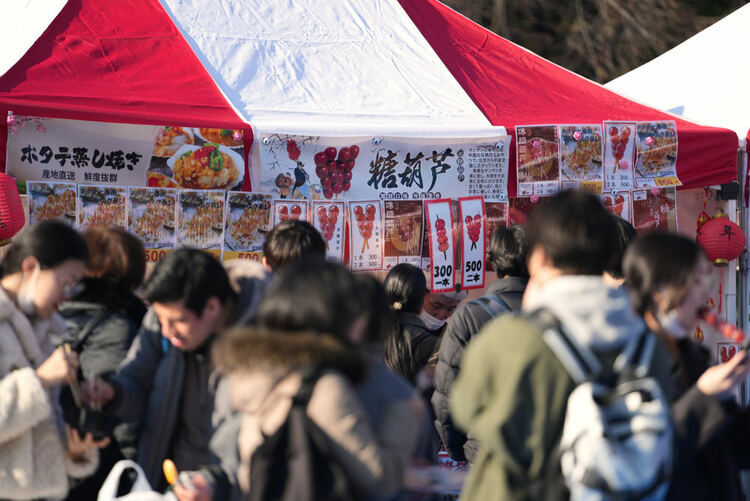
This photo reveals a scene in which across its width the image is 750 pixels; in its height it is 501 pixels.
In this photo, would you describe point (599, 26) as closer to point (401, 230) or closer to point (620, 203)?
point (620, 203)

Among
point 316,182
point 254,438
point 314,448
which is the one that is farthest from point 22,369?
point 316,182

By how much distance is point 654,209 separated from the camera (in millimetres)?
5141

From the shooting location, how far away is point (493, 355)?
2014mm

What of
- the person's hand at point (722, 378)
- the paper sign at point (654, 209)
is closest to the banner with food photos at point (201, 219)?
the paper sign at point (654, 209)

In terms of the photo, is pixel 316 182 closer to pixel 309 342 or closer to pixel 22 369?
pixel 22 369

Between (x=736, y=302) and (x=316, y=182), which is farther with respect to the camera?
(x=736, y=302)

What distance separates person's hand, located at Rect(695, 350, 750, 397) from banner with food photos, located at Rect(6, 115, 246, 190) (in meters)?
2.68

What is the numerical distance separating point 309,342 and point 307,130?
2.77 m

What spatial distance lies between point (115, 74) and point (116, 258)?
197 cm

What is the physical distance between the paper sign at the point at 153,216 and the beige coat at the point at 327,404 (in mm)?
2490

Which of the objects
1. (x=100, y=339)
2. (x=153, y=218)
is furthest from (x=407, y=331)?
(x=100, y=339)

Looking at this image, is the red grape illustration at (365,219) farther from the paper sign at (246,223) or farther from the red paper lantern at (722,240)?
the red paper lantern at (722,240)

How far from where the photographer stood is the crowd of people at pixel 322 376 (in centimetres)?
184

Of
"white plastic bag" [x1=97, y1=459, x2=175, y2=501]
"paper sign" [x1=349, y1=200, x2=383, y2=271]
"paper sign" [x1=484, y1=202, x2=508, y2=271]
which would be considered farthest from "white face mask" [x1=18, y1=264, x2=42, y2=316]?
"paper sign" [x1=484, y1=202, x2=508, y2=271]
